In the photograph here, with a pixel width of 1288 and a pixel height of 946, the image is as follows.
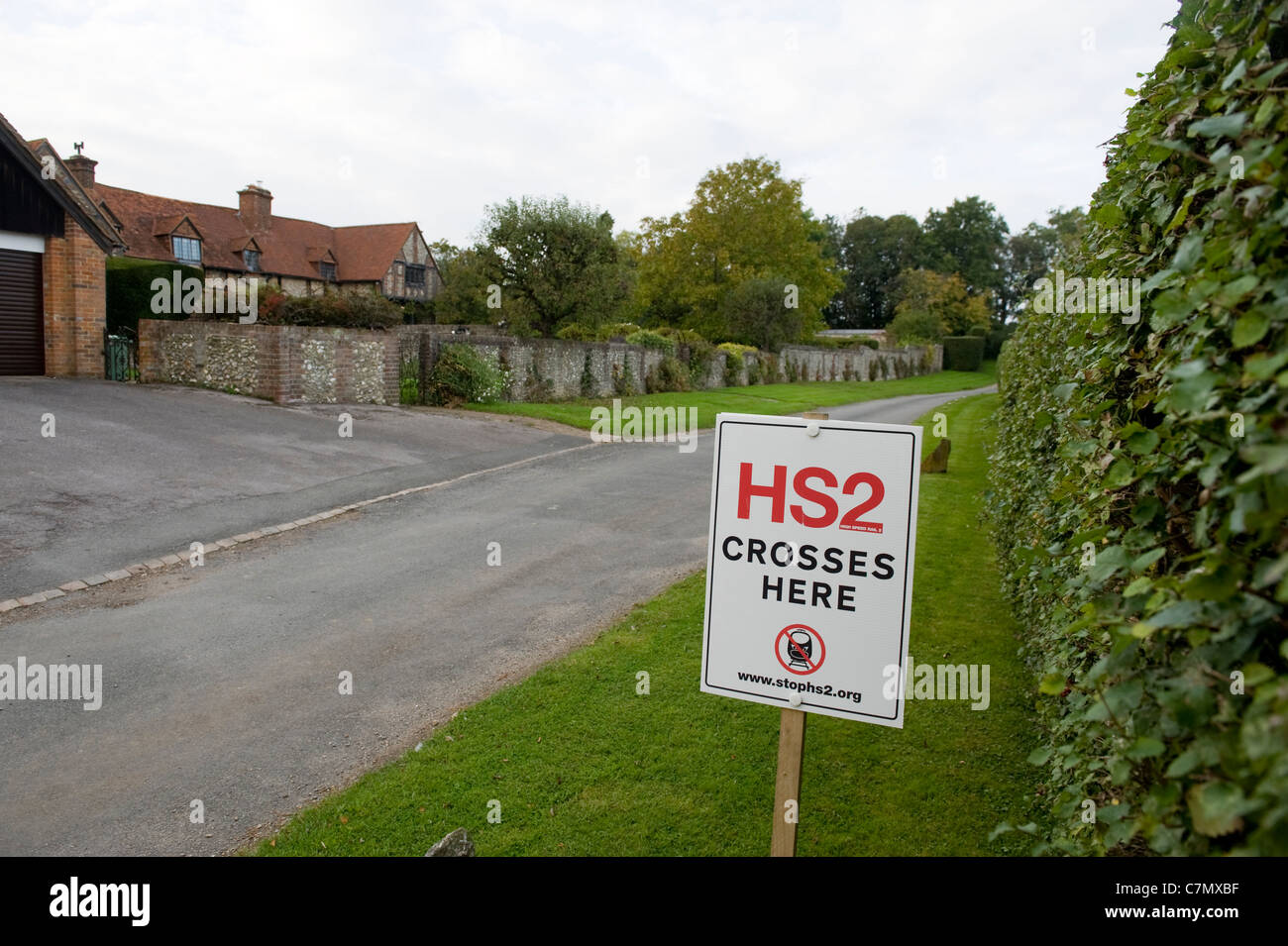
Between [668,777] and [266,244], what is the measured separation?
5814cm

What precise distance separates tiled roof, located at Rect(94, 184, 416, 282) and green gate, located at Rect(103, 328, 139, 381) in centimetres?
2479

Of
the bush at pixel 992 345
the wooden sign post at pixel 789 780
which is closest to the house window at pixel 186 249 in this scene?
the wooden sign post at pixel 789 780

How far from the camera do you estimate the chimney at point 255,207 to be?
176 ft

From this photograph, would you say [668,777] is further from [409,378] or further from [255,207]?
[255,207]

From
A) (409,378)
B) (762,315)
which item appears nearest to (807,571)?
(409,378)

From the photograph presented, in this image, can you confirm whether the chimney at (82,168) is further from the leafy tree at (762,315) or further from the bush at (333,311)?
the leafy tree at (762,315)

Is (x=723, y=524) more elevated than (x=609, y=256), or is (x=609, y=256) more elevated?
(x=609, y=256)

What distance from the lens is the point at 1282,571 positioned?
1416 mm

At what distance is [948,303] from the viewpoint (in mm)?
79500

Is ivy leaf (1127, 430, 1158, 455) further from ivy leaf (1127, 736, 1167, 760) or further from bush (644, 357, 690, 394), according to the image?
bush (644, 357, 690, 394)

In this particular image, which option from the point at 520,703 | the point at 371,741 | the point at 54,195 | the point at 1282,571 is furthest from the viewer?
the point at 54,195

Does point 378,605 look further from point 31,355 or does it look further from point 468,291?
point 468,291
